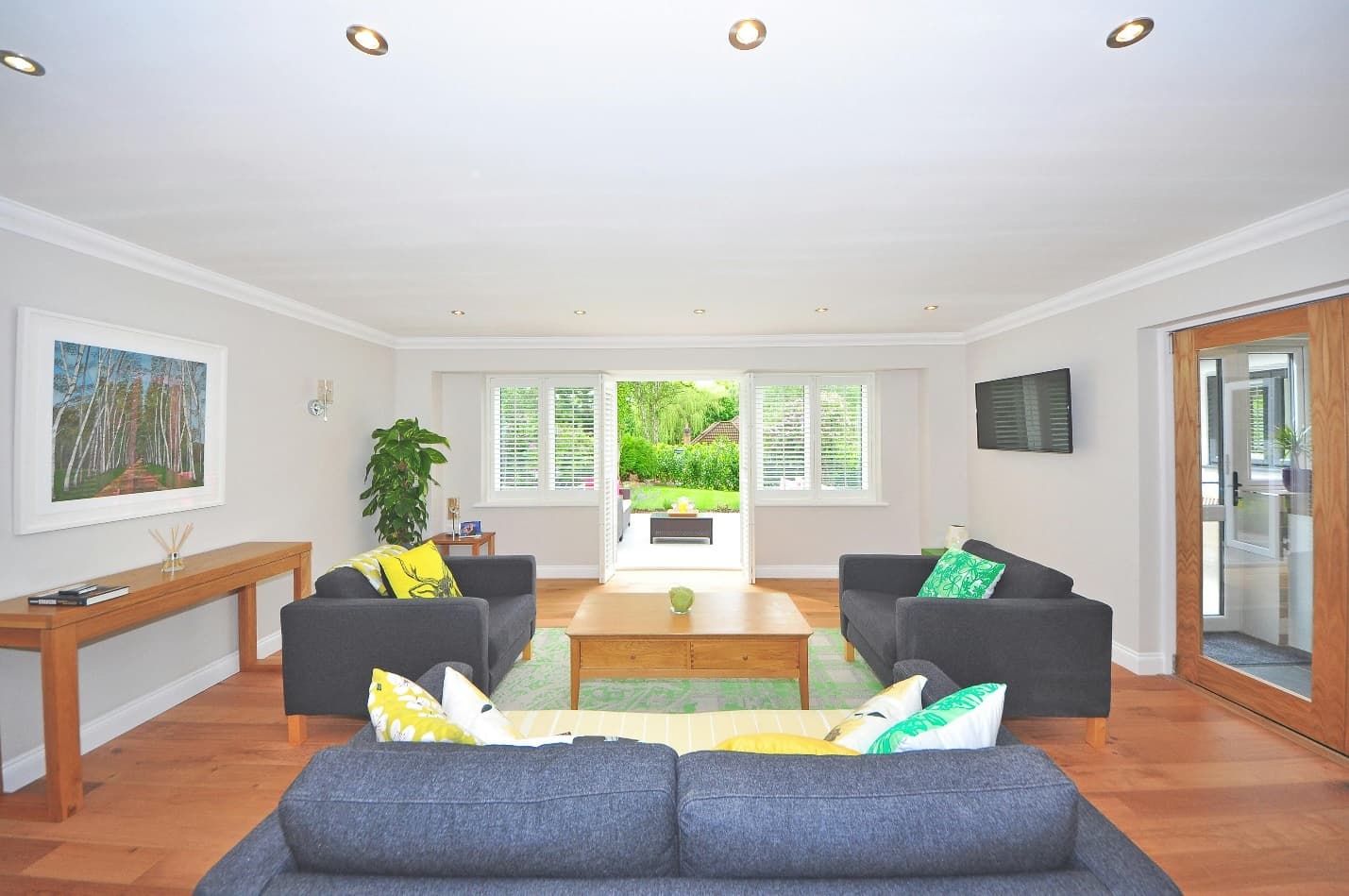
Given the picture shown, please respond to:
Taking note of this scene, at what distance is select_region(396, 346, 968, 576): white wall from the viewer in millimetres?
6547

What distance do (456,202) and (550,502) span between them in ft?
14.7

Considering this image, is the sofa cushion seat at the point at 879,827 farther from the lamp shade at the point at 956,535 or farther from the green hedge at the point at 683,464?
the green hedge at the point at 683,464

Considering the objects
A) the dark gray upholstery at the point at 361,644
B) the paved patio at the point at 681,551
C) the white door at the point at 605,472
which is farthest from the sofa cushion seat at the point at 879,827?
the paved patio at the point at 681,551

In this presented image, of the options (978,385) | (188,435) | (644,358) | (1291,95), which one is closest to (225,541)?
(188,435)

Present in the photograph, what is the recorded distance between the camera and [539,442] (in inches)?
276

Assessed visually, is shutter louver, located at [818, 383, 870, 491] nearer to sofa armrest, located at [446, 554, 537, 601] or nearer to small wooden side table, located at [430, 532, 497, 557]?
small wooden side table, located at [430, 532, 497, 557]

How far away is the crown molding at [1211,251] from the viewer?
2939mm

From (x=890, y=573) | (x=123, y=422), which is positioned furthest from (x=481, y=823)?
(x=890, y=573)

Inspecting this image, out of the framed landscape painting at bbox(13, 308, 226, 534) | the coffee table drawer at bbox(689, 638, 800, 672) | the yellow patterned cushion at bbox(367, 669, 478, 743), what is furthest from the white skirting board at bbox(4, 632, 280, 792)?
the coffee table drawer at bbox(689, 638, 800, 672)

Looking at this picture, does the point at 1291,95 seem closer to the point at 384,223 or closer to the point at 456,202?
the point at 456,202

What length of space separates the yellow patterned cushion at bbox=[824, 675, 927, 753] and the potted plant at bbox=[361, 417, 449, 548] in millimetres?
4578

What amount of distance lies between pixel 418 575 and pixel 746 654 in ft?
6.05

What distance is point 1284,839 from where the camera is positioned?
8.16ft

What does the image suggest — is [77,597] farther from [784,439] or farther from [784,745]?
[784,439]
